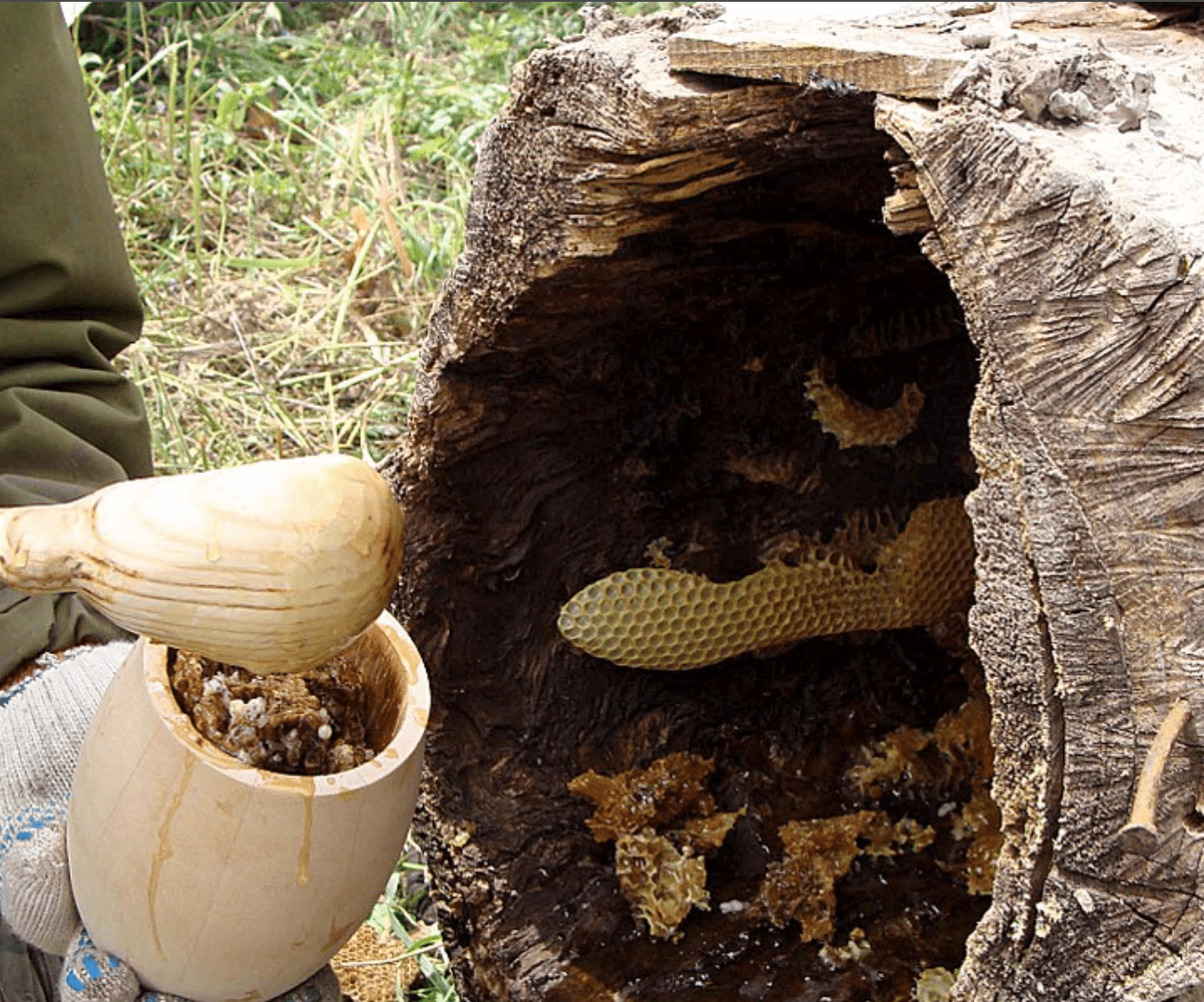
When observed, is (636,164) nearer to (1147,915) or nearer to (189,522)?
(189,522)

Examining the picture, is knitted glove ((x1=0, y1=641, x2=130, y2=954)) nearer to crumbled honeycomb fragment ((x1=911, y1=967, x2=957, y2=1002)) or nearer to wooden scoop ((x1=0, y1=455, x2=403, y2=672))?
wooden scoop ((x1=0, y1=455, x2=403, y2=672))

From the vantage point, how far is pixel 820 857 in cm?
149

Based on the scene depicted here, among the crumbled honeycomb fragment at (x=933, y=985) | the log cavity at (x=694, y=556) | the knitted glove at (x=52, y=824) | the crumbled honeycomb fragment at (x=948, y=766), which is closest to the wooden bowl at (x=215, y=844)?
the knitted glove at (x=52, y=824)

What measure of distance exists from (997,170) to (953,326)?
79cm

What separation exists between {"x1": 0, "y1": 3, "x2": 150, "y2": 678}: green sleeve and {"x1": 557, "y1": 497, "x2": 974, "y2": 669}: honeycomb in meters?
0.53

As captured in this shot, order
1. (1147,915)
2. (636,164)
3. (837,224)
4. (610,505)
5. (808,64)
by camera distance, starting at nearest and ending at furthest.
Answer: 1. (1147,915)
2. (808,64)
3. (636,164)
4. (837,224)
5. (610,505)

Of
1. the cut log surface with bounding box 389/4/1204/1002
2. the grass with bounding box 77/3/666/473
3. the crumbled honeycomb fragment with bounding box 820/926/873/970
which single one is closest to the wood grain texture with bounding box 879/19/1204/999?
the cut log surface with bounding box 389/4/1204/1002

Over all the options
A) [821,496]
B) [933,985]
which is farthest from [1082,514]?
[821,496]

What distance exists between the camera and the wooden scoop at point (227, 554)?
2.84ft

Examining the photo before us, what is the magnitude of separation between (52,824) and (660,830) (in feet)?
2.07

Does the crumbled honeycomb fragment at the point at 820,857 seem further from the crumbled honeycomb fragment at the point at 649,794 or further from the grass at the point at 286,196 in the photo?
the grass at the point at 286,196

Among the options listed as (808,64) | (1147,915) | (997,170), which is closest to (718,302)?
(808,64)

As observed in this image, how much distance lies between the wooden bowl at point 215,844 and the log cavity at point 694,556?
0.37 metres

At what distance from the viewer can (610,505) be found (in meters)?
1.49
